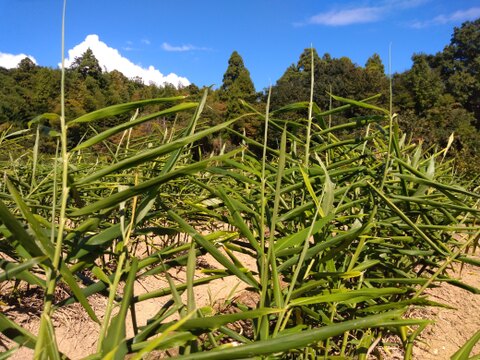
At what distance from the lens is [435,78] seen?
68.9ft

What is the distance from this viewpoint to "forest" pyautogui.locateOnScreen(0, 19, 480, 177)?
15148mm

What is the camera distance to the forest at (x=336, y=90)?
596 inches

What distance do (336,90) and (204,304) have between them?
17.5 m

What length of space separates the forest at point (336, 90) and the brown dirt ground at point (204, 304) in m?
11.5

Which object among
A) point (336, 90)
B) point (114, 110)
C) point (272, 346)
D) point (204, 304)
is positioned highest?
point (336, 90)

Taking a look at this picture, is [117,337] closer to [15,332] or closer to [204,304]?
[15,332]

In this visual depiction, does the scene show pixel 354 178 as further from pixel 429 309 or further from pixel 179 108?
pixel 429 309

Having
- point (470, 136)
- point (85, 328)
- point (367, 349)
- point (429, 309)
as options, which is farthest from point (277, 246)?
point (470, 136)

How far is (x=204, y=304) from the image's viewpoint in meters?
1.56

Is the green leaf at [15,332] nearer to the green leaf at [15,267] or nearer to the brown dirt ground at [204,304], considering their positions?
the green leaf at [15,267]

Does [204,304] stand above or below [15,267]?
below

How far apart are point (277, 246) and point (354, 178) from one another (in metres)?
0.42

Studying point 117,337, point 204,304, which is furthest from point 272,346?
point 204,304

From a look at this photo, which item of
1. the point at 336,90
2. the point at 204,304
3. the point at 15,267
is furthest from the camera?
the point at 336,90
